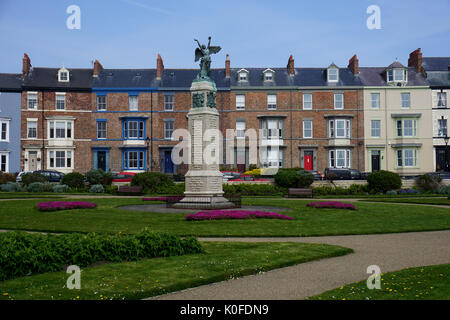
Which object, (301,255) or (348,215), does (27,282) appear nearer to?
(301,255)

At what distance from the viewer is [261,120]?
5191cm

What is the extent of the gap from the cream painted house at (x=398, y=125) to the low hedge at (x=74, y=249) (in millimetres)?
44699

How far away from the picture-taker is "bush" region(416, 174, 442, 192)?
3728cm

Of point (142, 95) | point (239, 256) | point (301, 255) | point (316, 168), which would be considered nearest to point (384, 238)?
point (301, 255)

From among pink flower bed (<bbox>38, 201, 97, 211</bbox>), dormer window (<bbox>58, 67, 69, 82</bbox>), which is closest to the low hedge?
pink flower bed (<bbox>38, 201, 97, 211</bbox>)

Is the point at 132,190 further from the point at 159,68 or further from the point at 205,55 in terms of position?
the point at 159,68

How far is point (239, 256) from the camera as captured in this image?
1003 centimetres

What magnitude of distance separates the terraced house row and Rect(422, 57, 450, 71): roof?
1.49m

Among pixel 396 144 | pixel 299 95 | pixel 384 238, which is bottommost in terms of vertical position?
pixel 384 238

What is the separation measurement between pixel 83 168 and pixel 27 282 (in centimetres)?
4588

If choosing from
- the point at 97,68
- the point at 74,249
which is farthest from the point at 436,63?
the point at 74,249

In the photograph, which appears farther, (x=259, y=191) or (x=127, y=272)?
(x=259, y=191)

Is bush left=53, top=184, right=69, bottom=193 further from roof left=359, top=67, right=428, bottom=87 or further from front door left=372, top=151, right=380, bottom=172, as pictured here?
roof left=359, top=67, right=428, bottom=87

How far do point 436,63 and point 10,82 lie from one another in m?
51.0
